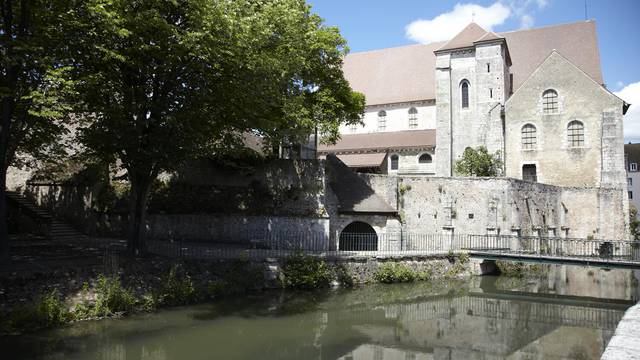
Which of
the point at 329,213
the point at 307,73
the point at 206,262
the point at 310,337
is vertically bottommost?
the point at 310,337

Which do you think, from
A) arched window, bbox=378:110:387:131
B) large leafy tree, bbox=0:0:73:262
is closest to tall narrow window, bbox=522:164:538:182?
arched window, bbox=378:110:387:131

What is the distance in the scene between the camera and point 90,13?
12125 millimetres

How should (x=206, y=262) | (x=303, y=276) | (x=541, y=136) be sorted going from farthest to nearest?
(x=541, y=136) < (x=303, y=276) < (x=206, y=262)

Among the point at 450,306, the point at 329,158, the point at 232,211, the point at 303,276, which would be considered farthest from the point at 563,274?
the point at 232,211

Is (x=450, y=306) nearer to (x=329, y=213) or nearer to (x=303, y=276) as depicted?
(x=303, y=276)

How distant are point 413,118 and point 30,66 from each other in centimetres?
2822

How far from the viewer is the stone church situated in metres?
30.4

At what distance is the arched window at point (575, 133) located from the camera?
A: 30.6 meters

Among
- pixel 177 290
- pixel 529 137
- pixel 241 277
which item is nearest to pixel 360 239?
pixel 241 277

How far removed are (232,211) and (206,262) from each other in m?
6.01

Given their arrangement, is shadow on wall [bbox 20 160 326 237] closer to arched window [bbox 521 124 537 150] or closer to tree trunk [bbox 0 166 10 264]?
tree trunk [bbox 0 166 10 264]

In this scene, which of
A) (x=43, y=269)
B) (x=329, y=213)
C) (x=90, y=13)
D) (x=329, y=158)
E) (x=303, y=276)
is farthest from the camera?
(x=329, y=158)

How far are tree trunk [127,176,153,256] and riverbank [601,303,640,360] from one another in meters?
13.6

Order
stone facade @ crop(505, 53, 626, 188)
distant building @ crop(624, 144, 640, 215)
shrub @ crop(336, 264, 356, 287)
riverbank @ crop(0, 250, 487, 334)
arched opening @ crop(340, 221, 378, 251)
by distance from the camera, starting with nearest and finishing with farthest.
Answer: riverbank @ crop(0, 250, 487, 334), shrub @ crop(336, 264, 356, 287), arched opening @ crop(340, 221, 378, 251), stone facade @ crop(505, 53, 626, 188), distant building @ crop(624, 144, 640, 215)
